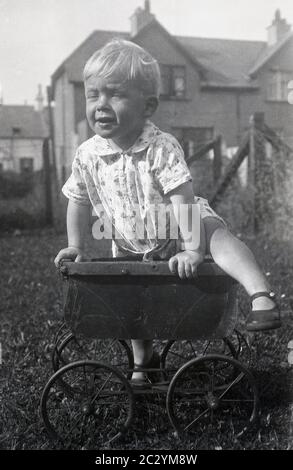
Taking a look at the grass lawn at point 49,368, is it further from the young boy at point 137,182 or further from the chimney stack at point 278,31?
the chimney stack at point 278,31

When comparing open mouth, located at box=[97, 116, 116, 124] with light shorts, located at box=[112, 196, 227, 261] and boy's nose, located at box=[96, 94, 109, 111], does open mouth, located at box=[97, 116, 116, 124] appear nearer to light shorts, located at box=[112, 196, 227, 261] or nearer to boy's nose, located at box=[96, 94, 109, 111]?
boy's nose, located at box=[96, 94, 109, 111]

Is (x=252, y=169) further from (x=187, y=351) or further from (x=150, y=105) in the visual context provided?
(x=150, y=105)

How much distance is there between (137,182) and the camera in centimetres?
227

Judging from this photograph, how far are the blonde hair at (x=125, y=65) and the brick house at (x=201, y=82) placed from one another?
16.1 m

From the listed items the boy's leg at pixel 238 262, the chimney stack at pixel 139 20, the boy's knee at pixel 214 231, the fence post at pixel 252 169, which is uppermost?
the chimney stack at pixel 139 20

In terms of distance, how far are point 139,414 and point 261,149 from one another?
4271 mm

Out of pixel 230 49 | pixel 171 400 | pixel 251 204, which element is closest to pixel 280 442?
pixel 171 400

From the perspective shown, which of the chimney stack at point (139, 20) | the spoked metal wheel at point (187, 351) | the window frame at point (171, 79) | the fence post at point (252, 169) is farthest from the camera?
the window frame at point (171, 79)

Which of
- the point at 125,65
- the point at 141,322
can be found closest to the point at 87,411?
the point at 141,322

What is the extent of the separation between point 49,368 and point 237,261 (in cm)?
114

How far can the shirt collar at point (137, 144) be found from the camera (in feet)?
7.29

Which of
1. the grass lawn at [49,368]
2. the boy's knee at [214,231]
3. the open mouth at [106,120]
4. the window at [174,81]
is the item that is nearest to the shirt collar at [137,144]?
the open mouth at [106,120]

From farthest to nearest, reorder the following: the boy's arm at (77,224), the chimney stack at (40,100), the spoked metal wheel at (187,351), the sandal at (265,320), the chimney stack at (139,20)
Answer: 1. the chimney stack at (40,100)
2. the chimney stack at (139,20)
3. the spoked metal wheel at (187,351)
4. the boy's arm at (77,224)
5. the sandal at (265,320)

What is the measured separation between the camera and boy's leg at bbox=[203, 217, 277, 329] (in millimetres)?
1935
